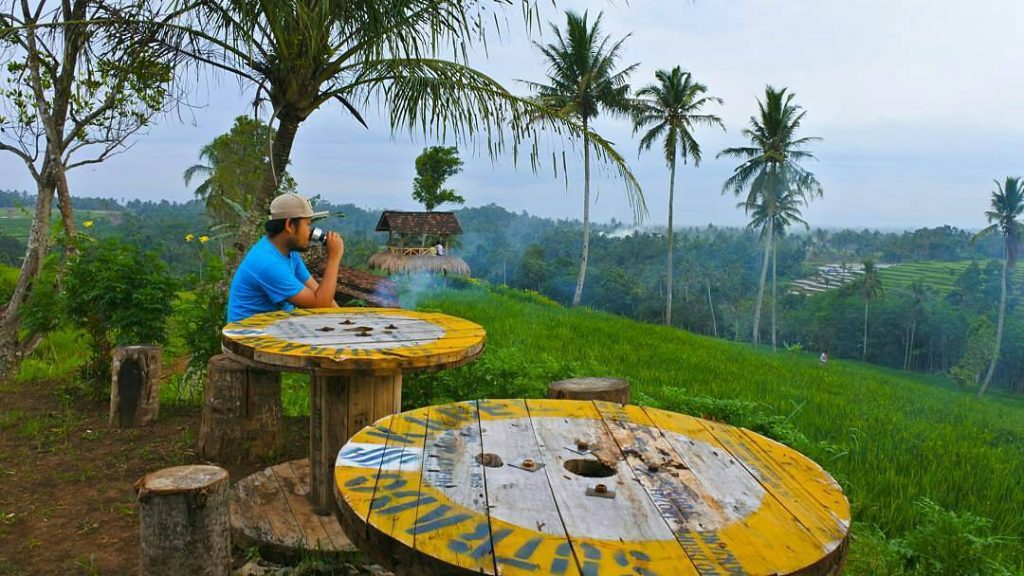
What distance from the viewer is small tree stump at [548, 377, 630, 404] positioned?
11.3ft

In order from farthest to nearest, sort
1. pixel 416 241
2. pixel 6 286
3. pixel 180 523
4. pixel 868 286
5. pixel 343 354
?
→ pixel 868 286
pixel 416 241
pixel 6 286
pixel 343 354
pixel 180 523

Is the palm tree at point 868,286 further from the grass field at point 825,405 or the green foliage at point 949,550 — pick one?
the green foliage at point 949,550

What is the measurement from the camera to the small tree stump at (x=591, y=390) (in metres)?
3.45

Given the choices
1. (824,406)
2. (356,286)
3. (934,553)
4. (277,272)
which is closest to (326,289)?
(277,272)

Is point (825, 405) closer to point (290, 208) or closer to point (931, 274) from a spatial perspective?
point (290, 208)

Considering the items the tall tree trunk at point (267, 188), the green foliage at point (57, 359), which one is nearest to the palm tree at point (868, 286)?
the tall tree trunk at point (267, 188)

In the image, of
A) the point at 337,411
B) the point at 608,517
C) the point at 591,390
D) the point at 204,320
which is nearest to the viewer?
the point at 608,517

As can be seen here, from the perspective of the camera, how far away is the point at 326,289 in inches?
132

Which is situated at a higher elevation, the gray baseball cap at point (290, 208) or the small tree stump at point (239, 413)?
the gray baseball cap at point (290, 208)

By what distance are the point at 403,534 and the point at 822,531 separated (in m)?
0.81

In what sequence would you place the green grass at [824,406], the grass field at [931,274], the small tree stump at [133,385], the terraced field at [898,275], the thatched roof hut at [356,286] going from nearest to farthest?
the green grass at [824,406] → the small tree stump at [133,385] → the thatched roof hut at [356,286] → the grass field at [931,274] → the terraced field at [898,275]

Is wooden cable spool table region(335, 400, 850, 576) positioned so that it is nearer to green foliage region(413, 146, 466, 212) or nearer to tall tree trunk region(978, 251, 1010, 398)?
green foliage region(413, 146, 466, 212)

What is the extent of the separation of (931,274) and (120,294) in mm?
55951

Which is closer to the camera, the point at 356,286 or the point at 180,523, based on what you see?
the point at 180,523
